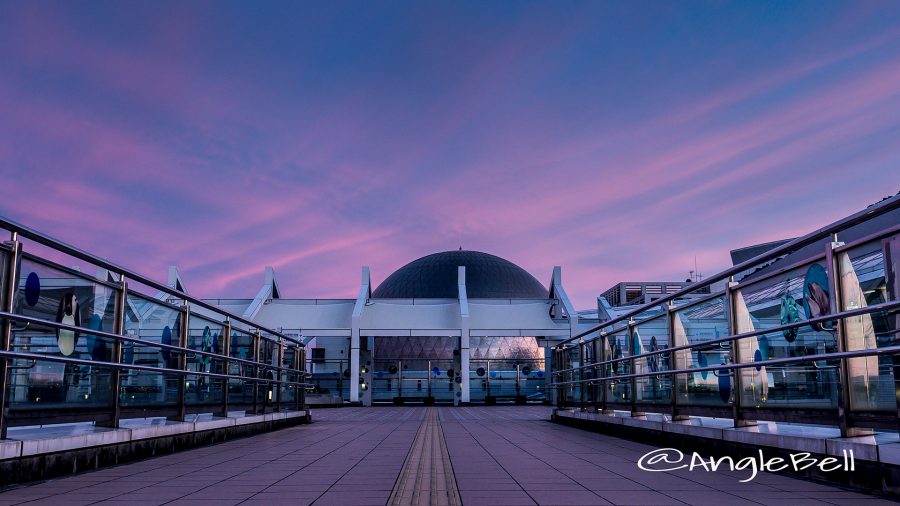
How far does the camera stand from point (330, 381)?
50500 mm

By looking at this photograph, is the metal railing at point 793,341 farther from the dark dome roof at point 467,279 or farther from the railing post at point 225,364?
the dark dome roof at point 467,279

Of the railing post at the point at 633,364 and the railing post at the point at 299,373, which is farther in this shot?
the railing post at the point at 299,373

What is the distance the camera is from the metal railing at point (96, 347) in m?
5.59

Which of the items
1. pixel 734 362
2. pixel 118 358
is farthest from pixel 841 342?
pixel 118 358

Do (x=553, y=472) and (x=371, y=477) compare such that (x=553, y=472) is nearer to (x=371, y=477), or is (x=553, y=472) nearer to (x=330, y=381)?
(x=371, y=477)

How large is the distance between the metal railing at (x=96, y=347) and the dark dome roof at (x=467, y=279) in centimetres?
6537

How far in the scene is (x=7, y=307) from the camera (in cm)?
542

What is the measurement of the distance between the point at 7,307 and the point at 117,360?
6.16ft

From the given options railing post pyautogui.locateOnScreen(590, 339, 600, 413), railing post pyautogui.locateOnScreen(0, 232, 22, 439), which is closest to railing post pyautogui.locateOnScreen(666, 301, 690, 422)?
railing post pyautogui.locateOnScreen(590, 339, 600, 413)

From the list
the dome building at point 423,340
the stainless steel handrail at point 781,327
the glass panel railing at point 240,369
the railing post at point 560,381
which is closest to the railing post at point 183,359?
the glass panel railing at point 240,369

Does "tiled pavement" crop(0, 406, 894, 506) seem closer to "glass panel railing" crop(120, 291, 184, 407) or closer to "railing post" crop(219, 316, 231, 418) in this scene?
"glass panel railing" crop(120, 291, 184, 407)

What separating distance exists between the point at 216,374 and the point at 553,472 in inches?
219

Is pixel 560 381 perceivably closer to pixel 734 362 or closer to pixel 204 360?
pixel 204 360

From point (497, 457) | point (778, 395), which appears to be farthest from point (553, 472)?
point (778, 395)
